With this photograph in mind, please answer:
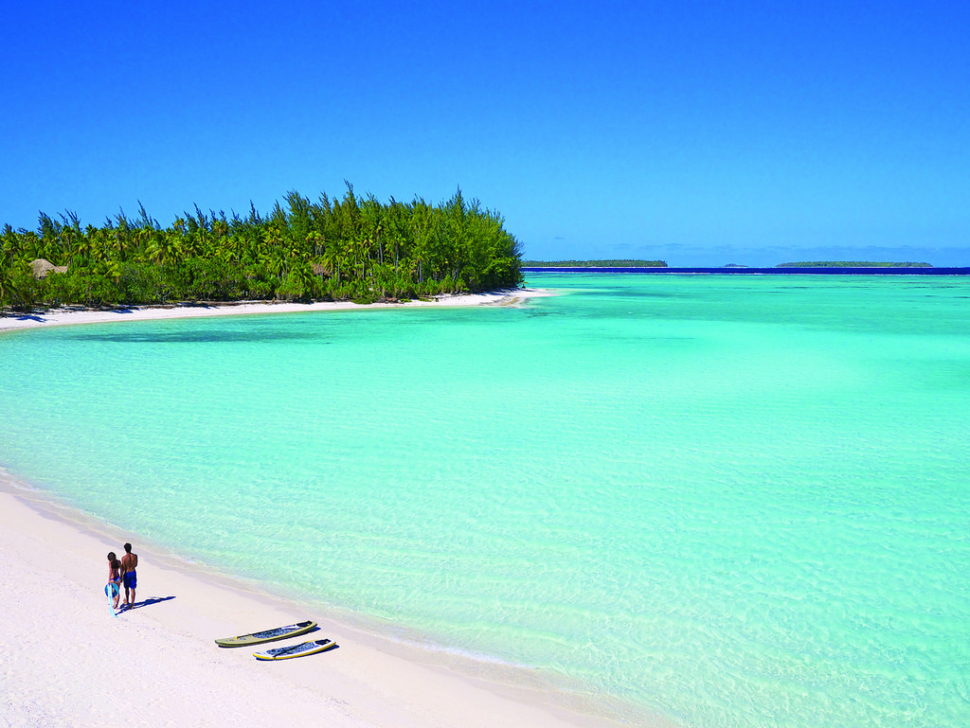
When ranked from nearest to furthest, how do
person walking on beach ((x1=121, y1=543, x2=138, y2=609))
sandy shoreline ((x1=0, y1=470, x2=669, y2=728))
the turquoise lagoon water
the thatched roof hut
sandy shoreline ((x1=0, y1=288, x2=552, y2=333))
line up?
sandy shoreline ((x1=0, y1=470, x2=669, y2=728)) → the turquoise lagoon water → person walking on beach ((x1=121, y1=543, x2=138, y2=609)) → sandy shoreline ((x1=0, y1=288, x2=552, y2=333)) → the thatched roof hut

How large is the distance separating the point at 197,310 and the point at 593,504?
139 feet

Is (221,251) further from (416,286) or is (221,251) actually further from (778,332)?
(778,332)

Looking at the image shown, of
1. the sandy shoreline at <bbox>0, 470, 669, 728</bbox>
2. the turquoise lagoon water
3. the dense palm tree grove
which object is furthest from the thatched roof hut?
the sandy shoreline at <bbox>0, 470, 669, 728</bbox>

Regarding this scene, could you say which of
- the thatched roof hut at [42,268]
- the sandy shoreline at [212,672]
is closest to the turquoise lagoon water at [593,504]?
the sandy shoreline at [212,672]

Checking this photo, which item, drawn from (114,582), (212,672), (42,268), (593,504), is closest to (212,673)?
(212,672)

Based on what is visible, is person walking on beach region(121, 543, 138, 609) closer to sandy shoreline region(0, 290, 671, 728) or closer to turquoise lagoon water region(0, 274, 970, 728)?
sandy shoreline region(0, 290, 671, 728)

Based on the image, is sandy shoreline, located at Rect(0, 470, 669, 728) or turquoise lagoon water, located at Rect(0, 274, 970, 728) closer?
sandy shoreline, located at Rect(0, 470, 669, 728)

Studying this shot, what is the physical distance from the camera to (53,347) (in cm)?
2775

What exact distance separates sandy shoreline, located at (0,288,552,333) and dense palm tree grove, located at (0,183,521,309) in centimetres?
127

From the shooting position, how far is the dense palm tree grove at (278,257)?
43906 millimetres

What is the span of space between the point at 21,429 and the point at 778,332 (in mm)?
34075

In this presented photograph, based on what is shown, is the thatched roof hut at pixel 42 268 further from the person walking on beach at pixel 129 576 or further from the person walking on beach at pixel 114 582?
the person walking on beach at pixel 114 582

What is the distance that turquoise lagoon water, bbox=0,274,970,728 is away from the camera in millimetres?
6094

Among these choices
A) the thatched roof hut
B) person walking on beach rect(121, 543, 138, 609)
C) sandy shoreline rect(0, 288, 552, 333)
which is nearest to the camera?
person walking on beach rect(121, 543, 138, 609)
